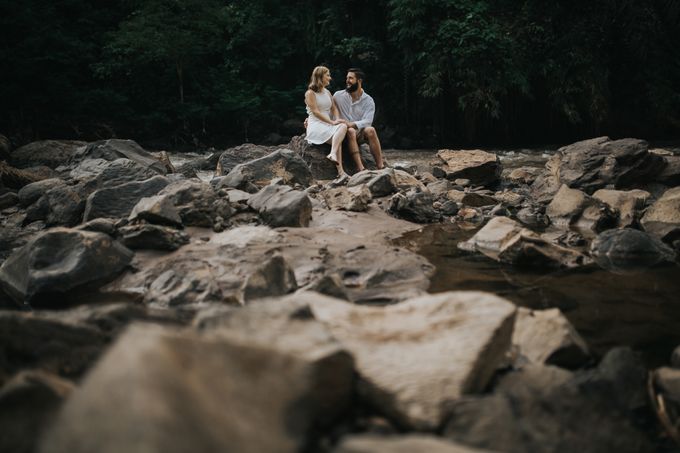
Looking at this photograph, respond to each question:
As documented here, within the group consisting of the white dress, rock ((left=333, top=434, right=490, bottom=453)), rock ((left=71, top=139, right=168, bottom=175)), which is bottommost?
rock ((left=333, top=434, right=490, bottom=453))

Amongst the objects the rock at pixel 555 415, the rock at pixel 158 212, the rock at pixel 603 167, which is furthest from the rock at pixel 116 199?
the rock at pixel 603 167

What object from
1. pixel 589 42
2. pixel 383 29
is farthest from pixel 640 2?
pixel 383 29

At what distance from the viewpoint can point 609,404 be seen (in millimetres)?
1794

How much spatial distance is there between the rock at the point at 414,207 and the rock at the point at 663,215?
6.52 feet

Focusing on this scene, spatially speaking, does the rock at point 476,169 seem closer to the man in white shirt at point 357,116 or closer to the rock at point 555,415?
the man in white shirt at point 357,116

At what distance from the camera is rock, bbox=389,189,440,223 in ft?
17.2

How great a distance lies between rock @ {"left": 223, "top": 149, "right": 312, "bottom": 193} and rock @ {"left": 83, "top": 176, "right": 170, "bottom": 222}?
1.06 meters

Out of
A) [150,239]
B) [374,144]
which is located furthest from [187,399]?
[374,144]

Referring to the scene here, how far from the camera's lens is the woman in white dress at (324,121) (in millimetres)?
6930

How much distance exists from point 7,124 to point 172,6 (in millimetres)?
5397

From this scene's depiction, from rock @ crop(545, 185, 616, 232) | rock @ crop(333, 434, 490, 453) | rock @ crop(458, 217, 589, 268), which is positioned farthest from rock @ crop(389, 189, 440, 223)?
rock @ crop(333, 434, 490, 453)

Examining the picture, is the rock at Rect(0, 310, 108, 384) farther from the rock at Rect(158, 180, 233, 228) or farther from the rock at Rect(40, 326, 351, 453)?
the rock at Rect(158, 180, 233, 228)

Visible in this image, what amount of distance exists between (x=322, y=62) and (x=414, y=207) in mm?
12917

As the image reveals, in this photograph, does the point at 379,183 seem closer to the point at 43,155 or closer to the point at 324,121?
the point at 324,121
